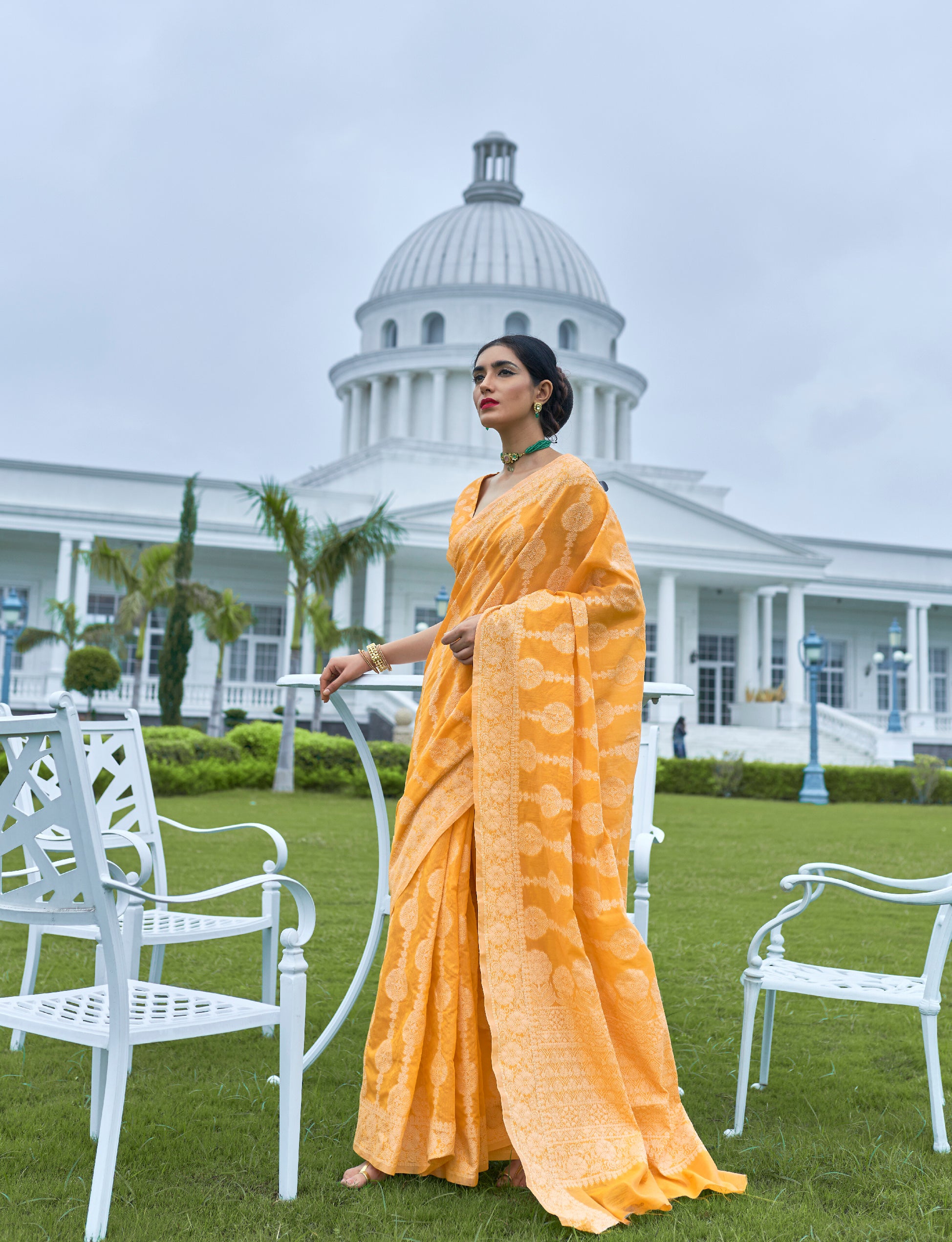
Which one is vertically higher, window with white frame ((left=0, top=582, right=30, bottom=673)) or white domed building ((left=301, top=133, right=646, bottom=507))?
white domed building ((left=301, top=133, right=646, bottom=507))

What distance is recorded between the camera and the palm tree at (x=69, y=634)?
20578 millimetres

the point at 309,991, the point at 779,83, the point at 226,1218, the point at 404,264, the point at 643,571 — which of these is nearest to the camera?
the point at 226,1218

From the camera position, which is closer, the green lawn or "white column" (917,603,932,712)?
the green lawn

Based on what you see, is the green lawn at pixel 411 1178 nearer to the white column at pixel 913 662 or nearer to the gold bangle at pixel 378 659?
the gold bangle at pixel 378 659

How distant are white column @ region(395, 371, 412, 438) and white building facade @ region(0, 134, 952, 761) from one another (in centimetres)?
9

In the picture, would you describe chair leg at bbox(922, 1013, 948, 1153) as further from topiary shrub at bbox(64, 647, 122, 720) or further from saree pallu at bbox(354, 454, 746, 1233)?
topiary shrub at bbox(64, 647, 122, 720)

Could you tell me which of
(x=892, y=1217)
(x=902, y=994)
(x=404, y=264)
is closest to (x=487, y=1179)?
(x=892, y=1217)

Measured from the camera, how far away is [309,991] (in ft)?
14.3

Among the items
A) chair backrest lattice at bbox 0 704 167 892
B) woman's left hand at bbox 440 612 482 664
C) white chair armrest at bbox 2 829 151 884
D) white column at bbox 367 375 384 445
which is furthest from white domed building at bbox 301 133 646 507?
woman's left hand at bbox 440 612 482 664

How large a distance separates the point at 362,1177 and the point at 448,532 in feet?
74.6

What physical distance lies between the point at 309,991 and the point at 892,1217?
2473 mm

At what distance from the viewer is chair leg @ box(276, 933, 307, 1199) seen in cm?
247

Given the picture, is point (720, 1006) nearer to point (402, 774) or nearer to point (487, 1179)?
point (487, 1179)

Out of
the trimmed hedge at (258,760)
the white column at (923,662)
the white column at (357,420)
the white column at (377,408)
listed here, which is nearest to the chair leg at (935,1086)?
the trimmed hedge at (258,760)
